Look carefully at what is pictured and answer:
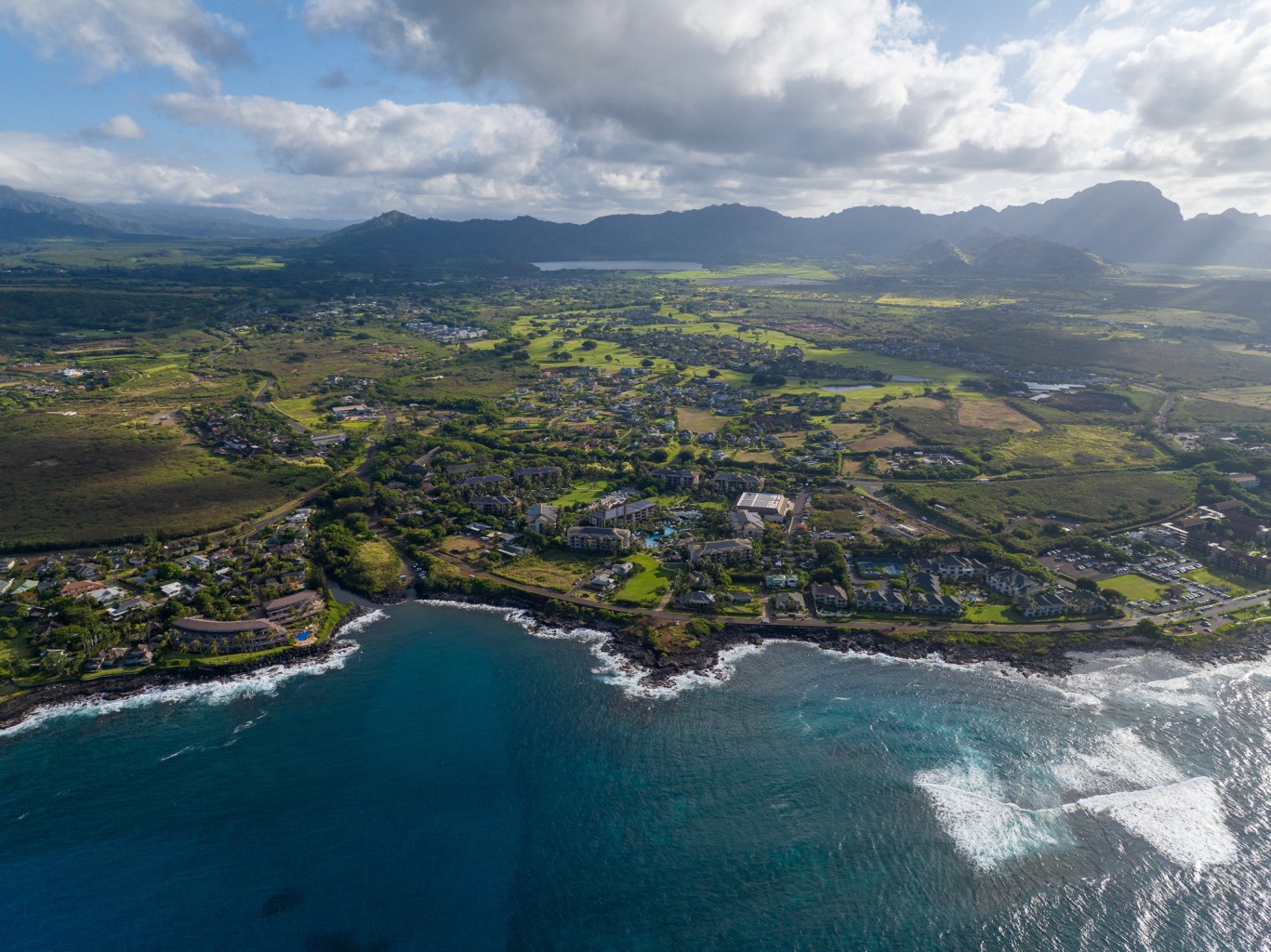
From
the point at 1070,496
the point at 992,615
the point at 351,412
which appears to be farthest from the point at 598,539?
the point at 351,412

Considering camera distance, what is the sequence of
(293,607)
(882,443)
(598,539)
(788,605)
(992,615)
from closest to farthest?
(293,607), (992,615), (788,605), (598,539), (882,443)

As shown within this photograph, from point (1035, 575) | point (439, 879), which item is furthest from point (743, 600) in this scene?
point (439, 879)

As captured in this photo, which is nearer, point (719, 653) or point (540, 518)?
point (719, 653)

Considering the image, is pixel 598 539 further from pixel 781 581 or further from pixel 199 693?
pixel 199 693

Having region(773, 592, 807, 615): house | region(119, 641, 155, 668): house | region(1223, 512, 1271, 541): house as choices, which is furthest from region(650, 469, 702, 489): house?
region(1223, 512, 1271, 541): house

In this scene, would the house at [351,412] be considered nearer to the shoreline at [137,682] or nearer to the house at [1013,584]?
the shoreline at [137,682]

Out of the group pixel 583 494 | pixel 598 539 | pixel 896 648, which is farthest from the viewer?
pixel 583 494

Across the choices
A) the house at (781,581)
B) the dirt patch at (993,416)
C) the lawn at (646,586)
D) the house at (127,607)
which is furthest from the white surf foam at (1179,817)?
the dirt patch at (993,416)

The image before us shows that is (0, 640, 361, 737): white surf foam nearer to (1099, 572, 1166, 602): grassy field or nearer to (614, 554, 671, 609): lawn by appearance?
(614, 554, 671, 609): lawn
